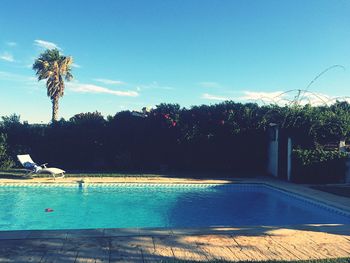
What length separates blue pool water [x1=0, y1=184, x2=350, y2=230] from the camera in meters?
10.0

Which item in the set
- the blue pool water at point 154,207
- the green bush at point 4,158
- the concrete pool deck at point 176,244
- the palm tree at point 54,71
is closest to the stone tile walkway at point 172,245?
the concrete pool deck at point 176,244

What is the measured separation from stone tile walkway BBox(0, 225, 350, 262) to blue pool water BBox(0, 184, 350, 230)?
11.3 ft

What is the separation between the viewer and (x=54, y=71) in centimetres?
3058

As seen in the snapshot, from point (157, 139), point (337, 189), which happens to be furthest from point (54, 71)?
point (337, 189)

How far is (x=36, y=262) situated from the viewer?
487 cm

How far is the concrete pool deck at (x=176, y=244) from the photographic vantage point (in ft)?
17.0

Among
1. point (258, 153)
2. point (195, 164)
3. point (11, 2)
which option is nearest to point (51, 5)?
point (11, 2)

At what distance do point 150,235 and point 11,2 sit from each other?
13.1 m

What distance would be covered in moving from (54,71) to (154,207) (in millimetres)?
22466

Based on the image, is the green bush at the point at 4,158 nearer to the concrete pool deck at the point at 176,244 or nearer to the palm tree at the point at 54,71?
the palm tree at the point at 54,71

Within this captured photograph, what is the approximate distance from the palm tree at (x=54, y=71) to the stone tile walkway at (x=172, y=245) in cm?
2642

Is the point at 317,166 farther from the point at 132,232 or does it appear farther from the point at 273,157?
the point at 132,232

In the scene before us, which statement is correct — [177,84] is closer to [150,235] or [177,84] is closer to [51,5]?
[51,5]

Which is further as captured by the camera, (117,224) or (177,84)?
(177,84)
